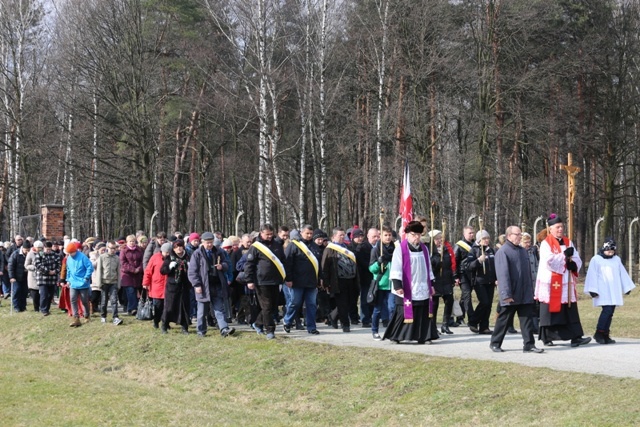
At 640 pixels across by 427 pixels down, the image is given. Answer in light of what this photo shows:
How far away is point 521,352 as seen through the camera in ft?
45.1

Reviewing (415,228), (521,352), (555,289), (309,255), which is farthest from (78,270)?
(555,289)

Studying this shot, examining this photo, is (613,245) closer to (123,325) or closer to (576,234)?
(123,325)

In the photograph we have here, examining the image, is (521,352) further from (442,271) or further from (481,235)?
(481,235)

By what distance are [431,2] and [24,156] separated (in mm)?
21879

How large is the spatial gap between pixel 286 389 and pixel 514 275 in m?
3.72

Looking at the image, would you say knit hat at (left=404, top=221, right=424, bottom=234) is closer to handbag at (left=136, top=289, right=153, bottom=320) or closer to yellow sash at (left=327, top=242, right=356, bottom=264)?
yellow sash at (left=327, top=242, right=356, bottom=264)

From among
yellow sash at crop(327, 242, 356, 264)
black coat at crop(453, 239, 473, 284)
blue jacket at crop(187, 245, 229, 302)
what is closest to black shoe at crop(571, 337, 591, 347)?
black coat at crop(453, 239, 473, 284)

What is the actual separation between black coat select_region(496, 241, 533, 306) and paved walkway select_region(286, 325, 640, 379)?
2.71ft

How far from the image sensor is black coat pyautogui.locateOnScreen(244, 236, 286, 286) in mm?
16328

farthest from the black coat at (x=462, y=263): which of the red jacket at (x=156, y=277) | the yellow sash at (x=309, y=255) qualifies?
the red jacket at (x=156, y=277)

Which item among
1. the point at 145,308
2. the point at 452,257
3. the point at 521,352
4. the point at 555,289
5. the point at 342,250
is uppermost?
the point at 342,250

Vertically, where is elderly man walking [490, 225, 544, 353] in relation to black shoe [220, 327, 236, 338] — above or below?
above

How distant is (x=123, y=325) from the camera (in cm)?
1975

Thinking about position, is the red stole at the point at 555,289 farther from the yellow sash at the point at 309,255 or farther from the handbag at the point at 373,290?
the yellow sash at the point at 309,255
